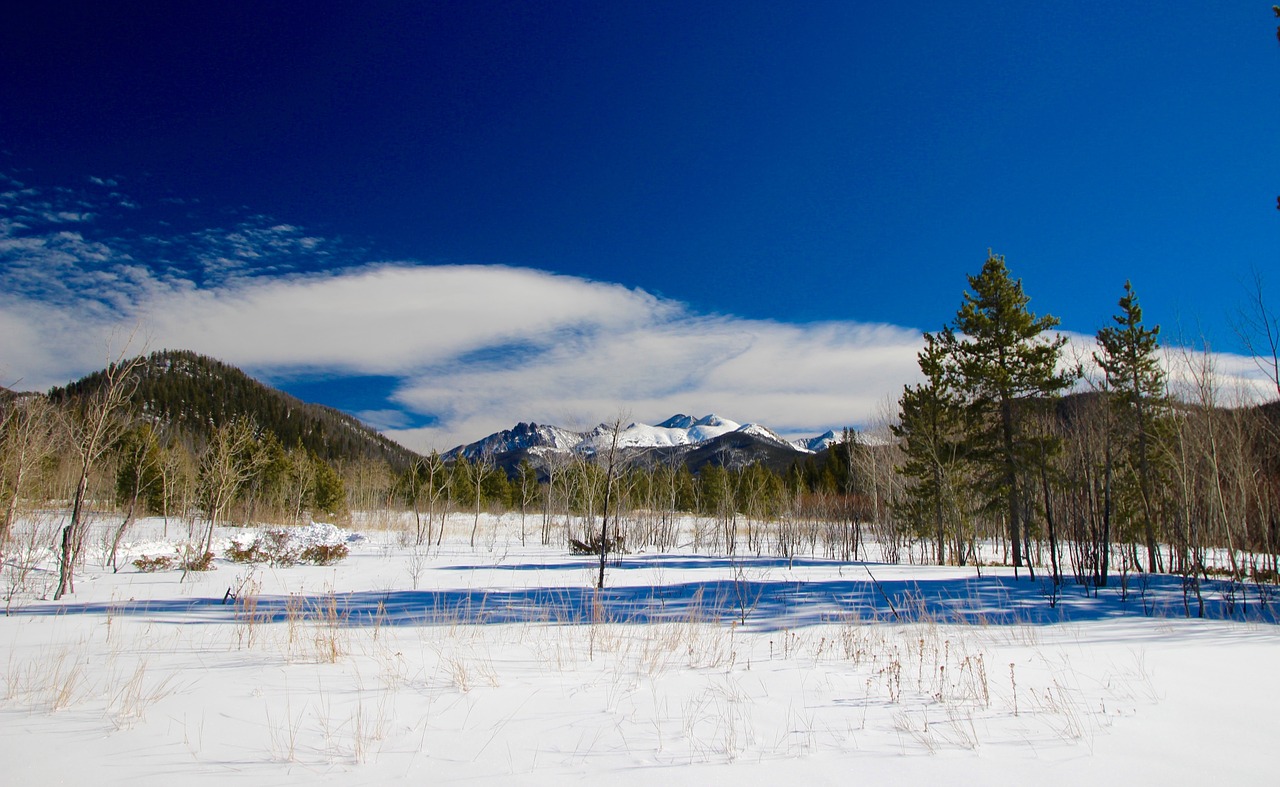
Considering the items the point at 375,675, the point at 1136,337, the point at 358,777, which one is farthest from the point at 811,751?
the point at 1136,337

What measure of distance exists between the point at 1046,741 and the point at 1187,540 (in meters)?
12.2

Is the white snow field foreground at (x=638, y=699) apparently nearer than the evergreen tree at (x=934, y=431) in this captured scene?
Yes

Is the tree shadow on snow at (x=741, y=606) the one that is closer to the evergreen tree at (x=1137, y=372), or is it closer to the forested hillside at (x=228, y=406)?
the evergreen tree at (x=1137, y=372)

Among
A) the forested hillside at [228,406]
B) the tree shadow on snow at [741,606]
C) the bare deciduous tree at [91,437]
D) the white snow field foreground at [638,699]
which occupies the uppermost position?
the forested hillside at [228,406]

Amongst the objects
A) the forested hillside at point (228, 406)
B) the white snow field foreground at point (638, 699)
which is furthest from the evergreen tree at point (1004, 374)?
the forested hillside at point (228, 406)

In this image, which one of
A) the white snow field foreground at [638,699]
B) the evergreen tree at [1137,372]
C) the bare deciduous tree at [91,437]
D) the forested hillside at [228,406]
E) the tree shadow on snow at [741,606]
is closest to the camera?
the white snow field foreground at [638,699]

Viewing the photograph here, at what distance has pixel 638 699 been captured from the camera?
5.28 m

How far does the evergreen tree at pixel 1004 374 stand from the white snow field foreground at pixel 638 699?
11.4 m

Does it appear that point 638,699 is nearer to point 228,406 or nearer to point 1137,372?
point 1137,372

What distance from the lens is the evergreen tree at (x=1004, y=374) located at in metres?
21.2

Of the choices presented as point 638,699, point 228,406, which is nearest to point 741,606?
point 638,699

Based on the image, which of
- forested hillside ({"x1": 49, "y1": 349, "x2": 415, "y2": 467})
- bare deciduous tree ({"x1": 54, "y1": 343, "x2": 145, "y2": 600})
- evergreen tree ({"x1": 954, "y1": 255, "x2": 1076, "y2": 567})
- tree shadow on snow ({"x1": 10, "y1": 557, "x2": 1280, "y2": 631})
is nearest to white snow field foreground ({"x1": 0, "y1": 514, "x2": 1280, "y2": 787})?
tree shadow on snow ({"x1": 10, "y1": 557, "x2": 1280, "y2": 631})

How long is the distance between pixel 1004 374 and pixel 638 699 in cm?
2082

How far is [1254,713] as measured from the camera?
4.70 m
